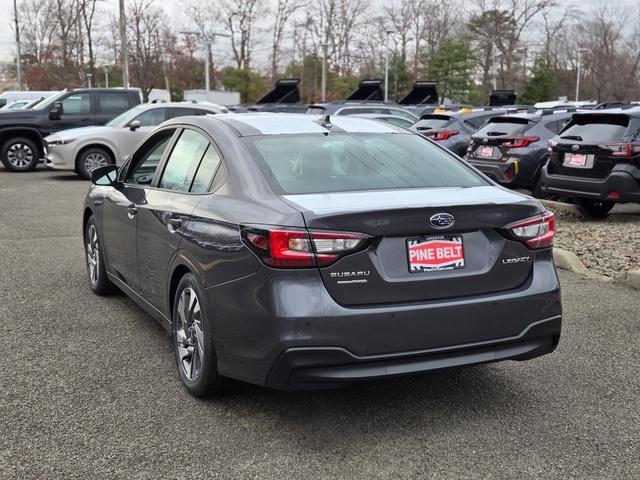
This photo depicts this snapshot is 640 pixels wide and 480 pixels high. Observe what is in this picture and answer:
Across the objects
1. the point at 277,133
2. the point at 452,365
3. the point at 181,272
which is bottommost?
the point at 452,365

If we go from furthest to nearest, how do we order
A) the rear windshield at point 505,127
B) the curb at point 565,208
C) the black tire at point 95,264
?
the rear windshield at point 505,127, the curb at point 565,208, the black tire at point 95,264

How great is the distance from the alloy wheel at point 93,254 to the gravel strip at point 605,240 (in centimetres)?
450

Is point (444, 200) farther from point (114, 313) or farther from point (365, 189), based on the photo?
point (114, 313)

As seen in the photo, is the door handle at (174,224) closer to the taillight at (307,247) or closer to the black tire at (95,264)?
the taillight at (307,247)

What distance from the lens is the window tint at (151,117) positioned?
1611 centimetres

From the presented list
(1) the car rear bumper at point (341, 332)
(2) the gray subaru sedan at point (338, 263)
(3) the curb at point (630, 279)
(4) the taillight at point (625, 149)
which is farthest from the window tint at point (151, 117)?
(1) the car rear bumper at point (341, 332)

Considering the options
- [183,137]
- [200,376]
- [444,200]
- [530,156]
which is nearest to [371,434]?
[200,376]

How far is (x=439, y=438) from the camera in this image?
351 cm

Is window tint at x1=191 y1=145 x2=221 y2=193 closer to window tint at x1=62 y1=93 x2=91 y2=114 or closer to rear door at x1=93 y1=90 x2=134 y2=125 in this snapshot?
rear door at x1=93 y1=90 x2=134 y2=125

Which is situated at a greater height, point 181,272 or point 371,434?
point 181,272

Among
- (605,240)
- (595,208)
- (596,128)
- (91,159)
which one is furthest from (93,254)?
(91,159)

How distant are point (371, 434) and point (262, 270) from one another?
963 millimetres

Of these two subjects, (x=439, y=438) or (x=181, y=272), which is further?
(x=181, y=272)

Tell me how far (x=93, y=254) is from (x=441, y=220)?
3728 millimetres
